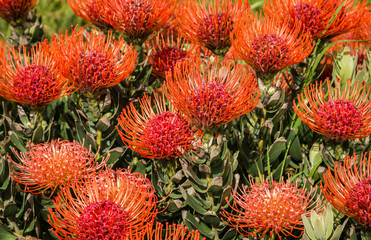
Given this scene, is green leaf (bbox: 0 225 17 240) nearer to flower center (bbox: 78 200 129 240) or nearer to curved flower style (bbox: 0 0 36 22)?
flower center (bbox: 78 200 129 240)

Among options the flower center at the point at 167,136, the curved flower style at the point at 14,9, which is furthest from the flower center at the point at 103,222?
the curved flower style at the point at 14,9

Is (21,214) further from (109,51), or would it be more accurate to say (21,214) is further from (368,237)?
(368,237)

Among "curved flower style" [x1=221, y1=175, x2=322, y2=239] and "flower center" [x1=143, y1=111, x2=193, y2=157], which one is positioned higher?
"flower center" [x1=143, y1=111, x2=193, y2=157]

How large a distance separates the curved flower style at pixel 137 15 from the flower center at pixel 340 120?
3.37 ft

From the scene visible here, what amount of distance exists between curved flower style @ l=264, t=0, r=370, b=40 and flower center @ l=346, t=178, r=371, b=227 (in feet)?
3.34

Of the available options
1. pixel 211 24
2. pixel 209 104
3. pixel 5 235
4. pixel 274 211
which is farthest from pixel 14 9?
pixel 274 211

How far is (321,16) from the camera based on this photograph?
265 centimetres

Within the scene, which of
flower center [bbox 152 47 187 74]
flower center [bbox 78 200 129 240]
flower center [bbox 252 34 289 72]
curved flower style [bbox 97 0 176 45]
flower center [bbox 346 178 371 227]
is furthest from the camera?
flower center [bbox 152 47 187 74]

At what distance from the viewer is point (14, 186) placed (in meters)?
2.40

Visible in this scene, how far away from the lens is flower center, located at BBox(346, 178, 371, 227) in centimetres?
197

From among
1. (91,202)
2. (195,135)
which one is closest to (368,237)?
(195,135)

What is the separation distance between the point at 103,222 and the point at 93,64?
87 centimetres

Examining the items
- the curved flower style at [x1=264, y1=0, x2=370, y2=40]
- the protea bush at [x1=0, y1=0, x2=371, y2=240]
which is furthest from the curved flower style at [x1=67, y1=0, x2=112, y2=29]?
the curved flower style at [x1=264, y1=0, x2=370, y2=40]

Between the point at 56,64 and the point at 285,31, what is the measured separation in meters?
1.27
